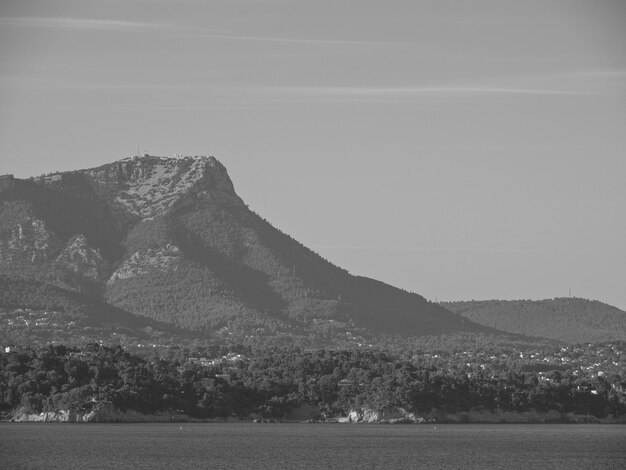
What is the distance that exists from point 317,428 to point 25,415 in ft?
110

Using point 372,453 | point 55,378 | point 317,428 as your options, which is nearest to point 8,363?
point 55,378

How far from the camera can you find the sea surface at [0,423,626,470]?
12594cm

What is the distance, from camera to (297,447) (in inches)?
5787

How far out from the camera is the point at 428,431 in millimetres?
184125

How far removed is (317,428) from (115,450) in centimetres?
5619

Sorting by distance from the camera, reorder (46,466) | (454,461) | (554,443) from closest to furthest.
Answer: (46,466) < (454,461) < (554,443)

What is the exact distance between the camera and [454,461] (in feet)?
431

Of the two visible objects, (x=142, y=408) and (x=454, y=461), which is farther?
(x=142, y=408)

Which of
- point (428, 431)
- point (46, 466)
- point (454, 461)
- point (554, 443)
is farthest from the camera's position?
point (428, 431)

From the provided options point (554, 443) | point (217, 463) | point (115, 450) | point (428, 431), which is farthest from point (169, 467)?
point (428, 431)

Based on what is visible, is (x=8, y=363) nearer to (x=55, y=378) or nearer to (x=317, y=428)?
(x=55, y=378)

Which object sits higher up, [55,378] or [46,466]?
[55,378]

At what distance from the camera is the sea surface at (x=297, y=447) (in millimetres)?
125938

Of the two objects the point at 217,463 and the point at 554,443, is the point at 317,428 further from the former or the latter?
the point at 217,463
